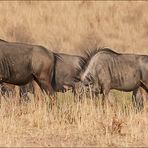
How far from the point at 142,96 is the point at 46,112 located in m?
3.92

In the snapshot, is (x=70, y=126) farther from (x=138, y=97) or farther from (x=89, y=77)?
(x=138, y=97)

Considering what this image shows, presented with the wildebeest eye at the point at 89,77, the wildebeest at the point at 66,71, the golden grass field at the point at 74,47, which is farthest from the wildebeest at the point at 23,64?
the wildebeest at the point at 66,71

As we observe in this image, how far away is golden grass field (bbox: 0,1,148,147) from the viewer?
955 centimetres

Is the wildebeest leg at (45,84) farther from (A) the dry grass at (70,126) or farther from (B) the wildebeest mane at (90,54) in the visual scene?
(A) the dry grass at (70,126)

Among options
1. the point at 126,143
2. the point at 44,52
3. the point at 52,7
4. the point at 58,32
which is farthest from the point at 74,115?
the point at 52,7

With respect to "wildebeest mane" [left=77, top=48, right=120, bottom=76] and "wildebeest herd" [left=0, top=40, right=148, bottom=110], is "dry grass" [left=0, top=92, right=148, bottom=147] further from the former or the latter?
"wildebeest mane" [left=77, top=48, right=120, bottom=76]

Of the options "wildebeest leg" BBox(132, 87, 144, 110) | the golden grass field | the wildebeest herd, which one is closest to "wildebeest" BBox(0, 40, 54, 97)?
the wildebeest herd

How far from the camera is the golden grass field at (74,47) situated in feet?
31.3

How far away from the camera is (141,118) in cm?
1086

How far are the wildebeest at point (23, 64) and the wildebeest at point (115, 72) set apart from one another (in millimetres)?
987

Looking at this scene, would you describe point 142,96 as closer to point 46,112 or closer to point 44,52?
point 44,52

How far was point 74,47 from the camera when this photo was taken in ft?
91.9

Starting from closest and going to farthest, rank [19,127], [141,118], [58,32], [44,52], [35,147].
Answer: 1. [35,147]
2. [19,127]
3. [141,118]
4. [44,52]
5. [58,32]

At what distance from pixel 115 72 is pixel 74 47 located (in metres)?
14.1
